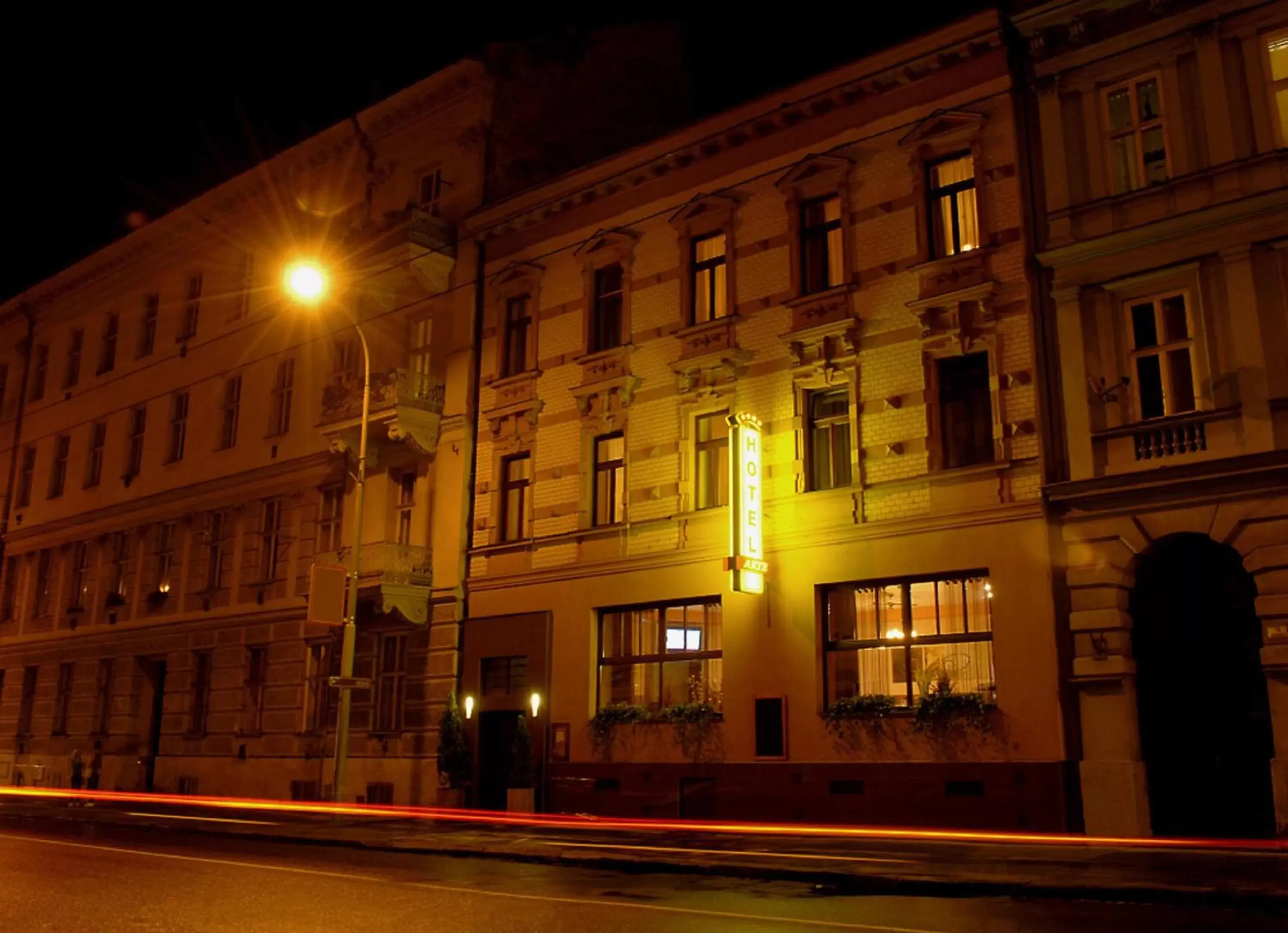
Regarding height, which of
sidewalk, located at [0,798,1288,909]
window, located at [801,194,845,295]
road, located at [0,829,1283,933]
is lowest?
road, located at [0,829,1283,933]

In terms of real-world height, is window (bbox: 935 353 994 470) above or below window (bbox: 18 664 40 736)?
above

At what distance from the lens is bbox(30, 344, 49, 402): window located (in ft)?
138

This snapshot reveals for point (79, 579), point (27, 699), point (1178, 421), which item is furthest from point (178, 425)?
point (1178, 421)

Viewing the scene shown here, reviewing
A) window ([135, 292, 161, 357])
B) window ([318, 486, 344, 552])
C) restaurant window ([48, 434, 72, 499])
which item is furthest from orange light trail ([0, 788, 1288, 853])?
restaurant window ([48, 434, 72, 499])

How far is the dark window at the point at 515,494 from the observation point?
85.4 feet

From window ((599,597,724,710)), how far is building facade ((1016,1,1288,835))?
6.85 metres

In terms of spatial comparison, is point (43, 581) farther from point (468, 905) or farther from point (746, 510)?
point (468, 905)

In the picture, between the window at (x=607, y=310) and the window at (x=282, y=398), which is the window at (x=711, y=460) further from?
the window at (x=282, y=398)

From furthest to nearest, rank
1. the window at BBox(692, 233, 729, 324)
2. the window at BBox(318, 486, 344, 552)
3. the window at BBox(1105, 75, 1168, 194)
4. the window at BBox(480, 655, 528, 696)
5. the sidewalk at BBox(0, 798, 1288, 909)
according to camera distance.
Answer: the window at BBox(318, 486, 344, 552), the window at BBox(480, 655, 528, 696), the window at BBox(692, 233, 729, 324), the window at BBox(1105, 75, 1168, 194), the sidewalk at BBox(0, 798, 1288, 909)

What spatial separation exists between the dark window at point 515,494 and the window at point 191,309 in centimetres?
1464

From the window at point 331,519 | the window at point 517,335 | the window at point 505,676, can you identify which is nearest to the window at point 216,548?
the window at point 331,519

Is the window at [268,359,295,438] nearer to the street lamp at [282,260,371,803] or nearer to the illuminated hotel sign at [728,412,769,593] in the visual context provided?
the street lamp at [282,260,371,803]

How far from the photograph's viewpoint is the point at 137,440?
37.0m

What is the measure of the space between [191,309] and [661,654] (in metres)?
21.4
